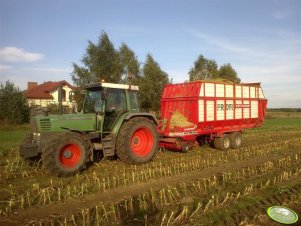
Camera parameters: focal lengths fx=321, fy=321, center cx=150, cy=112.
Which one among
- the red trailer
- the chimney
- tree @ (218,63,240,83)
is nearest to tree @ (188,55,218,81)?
tree @ (218,63,240,83)

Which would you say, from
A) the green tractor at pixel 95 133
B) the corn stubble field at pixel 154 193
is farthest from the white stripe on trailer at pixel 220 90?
the green tractor at pixel 95 133

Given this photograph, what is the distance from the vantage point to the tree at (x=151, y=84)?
31506 millimetres

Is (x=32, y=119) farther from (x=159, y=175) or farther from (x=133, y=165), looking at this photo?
(x=159, y=175)

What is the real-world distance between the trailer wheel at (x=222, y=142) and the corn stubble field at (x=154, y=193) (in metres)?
2.37

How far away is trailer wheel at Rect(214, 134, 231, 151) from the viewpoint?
41.8 feet

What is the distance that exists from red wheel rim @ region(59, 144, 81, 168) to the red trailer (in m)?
3.68

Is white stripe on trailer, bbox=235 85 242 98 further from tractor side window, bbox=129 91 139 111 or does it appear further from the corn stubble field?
tractor side window, bbox=129 91 139 111

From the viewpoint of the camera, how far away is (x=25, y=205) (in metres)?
6.04

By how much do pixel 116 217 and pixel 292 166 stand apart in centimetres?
633

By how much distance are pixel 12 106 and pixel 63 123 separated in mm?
24533

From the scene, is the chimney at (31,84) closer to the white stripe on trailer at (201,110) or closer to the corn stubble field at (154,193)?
the corn stubble field at (154,193)

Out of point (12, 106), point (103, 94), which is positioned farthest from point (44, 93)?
point (103, 94)

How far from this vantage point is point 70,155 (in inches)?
320

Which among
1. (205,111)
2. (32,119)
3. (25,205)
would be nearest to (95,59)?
(205,111)
